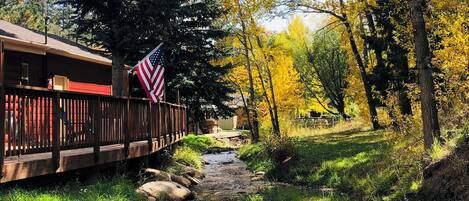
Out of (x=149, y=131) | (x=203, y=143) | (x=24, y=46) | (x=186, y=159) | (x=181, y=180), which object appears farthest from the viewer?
(x=203, y=143)

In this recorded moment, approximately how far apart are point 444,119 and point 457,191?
5866 mm

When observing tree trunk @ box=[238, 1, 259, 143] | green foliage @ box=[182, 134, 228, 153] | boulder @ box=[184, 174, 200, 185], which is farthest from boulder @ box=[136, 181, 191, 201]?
green foliage @ box=[182, 134, 228, 153]

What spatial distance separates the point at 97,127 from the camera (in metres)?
9.55

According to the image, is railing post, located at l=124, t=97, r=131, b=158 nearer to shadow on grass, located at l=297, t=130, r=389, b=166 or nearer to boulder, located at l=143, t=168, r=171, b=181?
boulder, located at l=143, t=168, r=171, b=181

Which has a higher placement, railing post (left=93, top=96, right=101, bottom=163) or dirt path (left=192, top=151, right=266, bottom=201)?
railing post (left=93, top=96, right=101, bottom=163)

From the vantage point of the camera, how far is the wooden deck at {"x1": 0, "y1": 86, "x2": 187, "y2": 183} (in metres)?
7.32

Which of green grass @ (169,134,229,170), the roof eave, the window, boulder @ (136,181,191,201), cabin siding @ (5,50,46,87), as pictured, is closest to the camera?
boulder @ (136,181,191,201)

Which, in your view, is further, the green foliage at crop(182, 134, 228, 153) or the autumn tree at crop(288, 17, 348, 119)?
the autumn tree at crop(288, 17, 348, 119)

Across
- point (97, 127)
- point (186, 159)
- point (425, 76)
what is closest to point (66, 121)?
point (97, 127)

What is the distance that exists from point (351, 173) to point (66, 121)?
Result: 24.9 ft

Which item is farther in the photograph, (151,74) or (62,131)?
(151,74)

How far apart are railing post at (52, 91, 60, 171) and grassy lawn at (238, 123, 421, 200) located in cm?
486

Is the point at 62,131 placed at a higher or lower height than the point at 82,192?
higher

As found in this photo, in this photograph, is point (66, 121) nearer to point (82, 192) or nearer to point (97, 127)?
point (97, 127)
